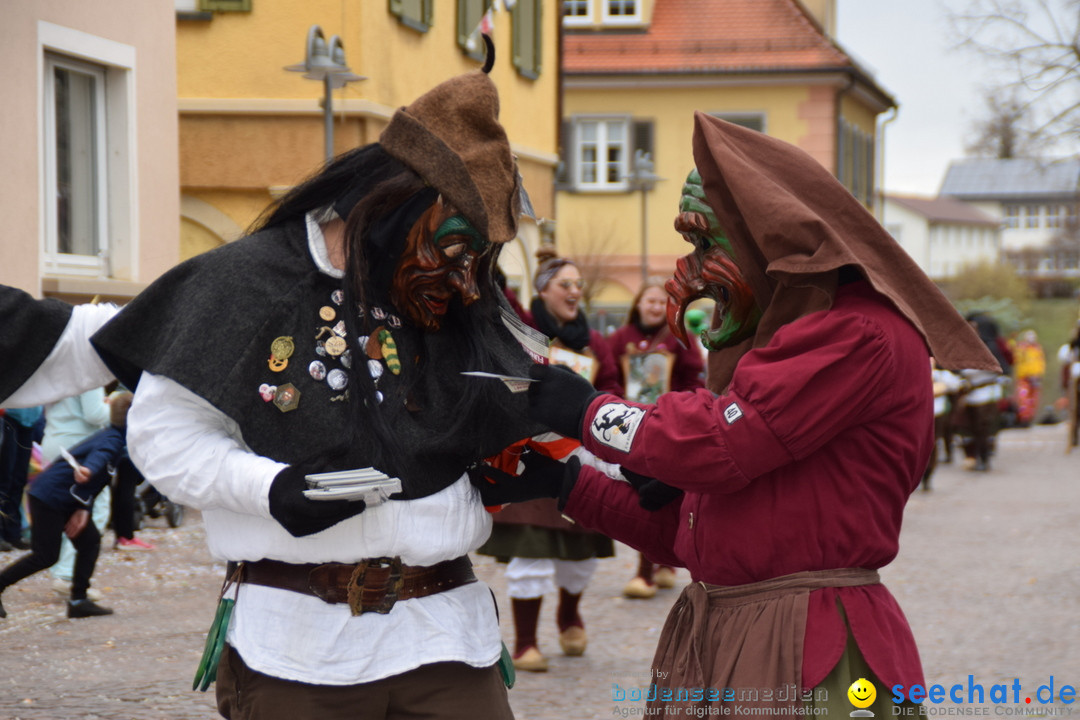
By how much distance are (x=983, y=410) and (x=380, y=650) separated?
49.6 feet

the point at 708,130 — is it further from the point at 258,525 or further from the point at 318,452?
the point at 258,525

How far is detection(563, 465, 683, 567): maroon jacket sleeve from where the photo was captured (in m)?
3.12

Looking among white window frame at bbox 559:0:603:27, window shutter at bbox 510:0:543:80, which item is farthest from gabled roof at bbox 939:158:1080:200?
window shutter at bbox 510:0:543:80

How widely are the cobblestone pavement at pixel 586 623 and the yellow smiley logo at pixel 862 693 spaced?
2954mm

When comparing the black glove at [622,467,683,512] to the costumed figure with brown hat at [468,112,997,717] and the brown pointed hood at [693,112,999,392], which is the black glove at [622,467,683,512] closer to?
the costumed figure with brown hat at [468,112,997,717]

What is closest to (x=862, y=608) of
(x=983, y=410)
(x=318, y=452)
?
(x=318, y=452)

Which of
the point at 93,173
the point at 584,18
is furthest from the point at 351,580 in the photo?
the point at 584,18

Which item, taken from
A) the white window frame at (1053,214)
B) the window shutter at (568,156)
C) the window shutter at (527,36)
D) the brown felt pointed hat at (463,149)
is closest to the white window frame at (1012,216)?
the white window frame at (1053,214)

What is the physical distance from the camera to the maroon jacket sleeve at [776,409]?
2.53m

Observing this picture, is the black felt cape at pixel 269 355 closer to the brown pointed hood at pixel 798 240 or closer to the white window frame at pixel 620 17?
the brown pointed hood at pixel 798 240

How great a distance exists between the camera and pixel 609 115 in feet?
88.1

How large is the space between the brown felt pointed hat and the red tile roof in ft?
79.7

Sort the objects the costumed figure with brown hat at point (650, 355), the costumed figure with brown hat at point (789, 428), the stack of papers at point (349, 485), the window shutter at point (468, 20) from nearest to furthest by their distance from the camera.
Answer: the stack of papers at point (349, 485), the costumed figure with brown hat at point (789, 428), the costumed figure with brown hat at point (650, 355), the window shutter at point (468, 20)

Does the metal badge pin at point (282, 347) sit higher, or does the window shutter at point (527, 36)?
the window shutter at point (527, 36)
